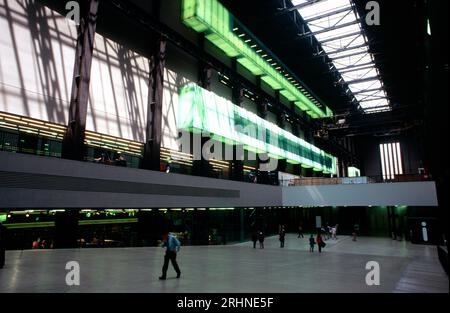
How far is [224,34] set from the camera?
28.5 meters

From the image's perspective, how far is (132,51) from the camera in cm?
2236

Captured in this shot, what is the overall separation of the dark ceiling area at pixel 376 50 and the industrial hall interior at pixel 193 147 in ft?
0.74

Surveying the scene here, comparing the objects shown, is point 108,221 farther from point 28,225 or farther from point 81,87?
point 81,87

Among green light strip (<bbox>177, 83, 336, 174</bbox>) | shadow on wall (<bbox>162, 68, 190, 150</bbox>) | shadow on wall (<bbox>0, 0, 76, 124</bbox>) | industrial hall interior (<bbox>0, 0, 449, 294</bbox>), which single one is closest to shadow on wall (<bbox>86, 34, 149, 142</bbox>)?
industrial hall interior (<bbox>0, 0, 449, 294</bbox>)

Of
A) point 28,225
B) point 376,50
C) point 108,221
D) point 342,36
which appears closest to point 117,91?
point 108,221

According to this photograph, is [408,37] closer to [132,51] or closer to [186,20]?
[186,20]

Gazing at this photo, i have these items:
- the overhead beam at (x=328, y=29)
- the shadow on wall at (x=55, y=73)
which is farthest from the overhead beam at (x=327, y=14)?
the shadow on wall at (x=55, y=73)

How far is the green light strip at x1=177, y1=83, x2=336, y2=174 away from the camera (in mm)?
24734

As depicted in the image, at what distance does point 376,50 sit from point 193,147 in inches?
980

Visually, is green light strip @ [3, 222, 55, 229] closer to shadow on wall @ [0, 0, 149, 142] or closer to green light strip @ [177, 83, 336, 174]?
shadow on wall @ [0, 0, 149, 142]

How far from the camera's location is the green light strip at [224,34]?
25203 millimetres

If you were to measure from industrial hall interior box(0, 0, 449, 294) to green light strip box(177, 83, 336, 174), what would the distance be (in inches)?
7.0
